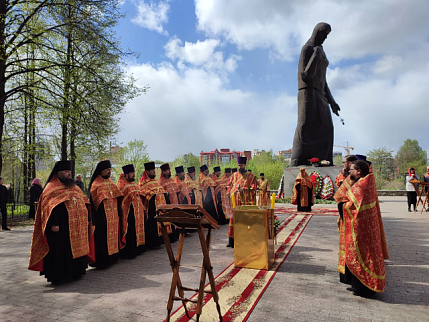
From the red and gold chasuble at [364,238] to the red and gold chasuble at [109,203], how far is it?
419 centimetres

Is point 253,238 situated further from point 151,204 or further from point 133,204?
point 151,204

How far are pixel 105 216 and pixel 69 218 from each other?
88 cm

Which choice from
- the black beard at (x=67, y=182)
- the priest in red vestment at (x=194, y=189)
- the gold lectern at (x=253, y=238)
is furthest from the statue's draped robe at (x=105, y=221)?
the priest in red vestment at (x=194, y=189)

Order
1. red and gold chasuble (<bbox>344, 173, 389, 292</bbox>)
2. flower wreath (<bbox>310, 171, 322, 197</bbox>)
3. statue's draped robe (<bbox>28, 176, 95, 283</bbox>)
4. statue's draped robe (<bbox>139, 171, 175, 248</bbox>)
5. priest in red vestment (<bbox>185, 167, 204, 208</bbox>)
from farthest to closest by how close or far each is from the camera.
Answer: flower wreath (<bbox>310, 171, 322, 197</bbox>) < priest in red vestment (<bbox>185, 167, 204, 208</bbox>) < statue's draped robe (<bbox>139, 171, 175, 248</bbox>) < statue's draped robe (<bbox>28, 176, 95, 283</bbox>) < red and gold chasuble (<bbox>344, 173, 389, 292</bbox>)

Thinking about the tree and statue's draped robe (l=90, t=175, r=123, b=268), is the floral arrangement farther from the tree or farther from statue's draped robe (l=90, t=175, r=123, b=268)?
the tree

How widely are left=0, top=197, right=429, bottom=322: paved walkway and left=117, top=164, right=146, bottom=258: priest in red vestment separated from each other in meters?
0.28

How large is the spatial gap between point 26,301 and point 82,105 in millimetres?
11251

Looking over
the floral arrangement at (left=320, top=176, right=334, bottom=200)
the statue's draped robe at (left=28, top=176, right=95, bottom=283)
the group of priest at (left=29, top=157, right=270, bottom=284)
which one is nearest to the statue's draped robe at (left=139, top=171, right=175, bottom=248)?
the group of priest at (left=29, top=157, right=270, bottom=284)

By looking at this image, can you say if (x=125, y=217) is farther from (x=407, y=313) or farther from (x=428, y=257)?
(x=428, y=257)

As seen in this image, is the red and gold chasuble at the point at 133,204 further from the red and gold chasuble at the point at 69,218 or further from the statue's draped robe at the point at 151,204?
the red and gold chasuble at the point at 69,218

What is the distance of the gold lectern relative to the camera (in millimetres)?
5227

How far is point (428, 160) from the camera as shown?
1950 inches

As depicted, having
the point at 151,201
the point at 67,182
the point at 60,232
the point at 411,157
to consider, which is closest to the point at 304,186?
the point at 151,201

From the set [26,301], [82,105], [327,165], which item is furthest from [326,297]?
[327,165]
